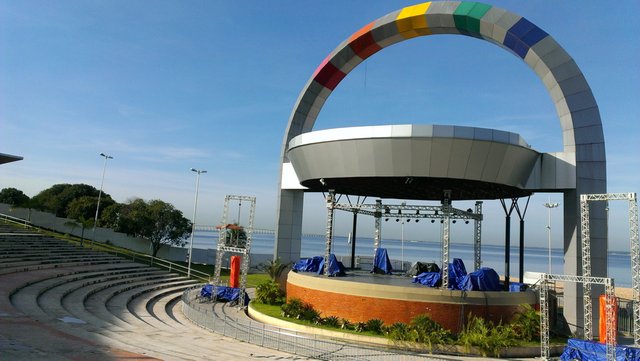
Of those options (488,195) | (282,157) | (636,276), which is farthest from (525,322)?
(282,157)

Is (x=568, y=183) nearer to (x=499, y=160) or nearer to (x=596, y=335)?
(x=499, y=160)

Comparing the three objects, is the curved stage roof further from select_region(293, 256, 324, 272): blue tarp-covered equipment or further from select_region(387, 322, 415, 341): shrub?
select_region(387, 322, 415, 341): shrub

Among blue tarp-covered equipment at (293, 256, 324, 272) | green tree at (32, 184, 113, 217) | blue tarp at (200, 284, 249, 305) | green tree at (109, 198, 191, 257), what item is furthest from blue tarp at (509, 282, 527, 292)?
green tree at (32, 184, 113, 217)

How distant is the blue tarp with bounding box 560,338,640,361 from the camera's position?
18.2 metres

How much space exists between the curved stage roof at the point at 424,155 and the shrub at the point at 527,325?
275 inches

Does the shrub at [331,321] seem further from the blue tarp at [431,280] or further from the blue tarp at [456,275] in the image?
the blue tarp at [456,275]

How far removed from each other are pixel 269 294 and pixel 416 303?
444 inches

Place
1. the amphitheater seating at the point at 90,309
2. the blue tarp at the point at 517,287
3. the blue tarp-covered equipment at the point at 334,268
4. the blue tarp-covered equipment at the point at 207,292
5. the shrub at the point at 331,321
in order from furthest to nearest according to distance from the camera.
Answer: the blue tarp-covered equipment at the point at 207,292 < the blue tarp-covered equipment at the point at 334,268 < the blue tarp at the point at 517,287 < the shrub at the point at 331,321 < the amphitheater seating at the point at 90,309

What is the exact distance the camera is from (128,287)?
110 ft

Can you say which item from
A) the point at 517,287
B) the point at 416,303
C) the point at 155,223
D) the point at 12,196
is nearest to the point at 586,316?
the point at 517,287

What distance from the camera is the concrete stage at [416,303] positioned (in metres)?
21.9

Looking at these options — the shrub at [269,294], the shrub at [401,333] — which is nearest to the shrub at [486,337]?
the shrub at [401,333]

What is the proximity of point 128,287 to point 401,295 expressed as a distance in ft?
72.2

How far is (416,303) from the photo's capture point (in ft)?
72.3
